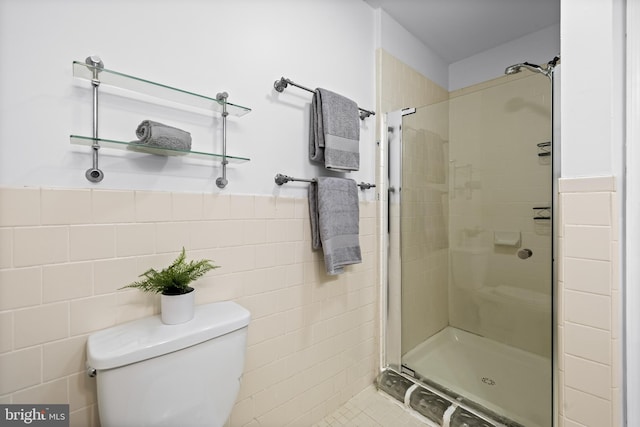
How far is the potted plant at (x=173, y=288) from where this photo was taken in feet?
2.84

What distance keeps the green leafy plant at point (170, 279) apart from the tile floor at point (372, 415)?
1.05 m

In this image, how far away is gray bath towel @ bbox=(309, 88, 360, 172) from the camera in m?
1.31

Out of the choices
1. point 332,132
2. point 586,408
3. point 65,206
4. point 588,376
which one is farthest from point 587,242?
point 65,206

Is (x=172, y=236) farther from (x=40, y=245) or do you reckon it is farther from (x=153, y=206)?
(x=40, y=245)

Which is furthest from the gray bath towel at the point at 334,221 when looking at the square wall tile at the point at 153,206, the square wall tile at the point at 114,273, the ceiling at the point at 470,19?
the ceiling at the point at 470,19

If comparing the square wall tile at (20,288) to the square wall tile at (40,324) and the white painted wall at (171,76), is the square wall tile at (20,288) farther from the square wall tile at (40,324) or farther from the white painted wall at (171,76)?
the white painted wall at (171,76)

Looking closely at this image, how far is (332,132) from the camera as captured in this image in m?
1.32

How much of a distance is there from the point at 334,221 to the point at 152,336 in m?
0.82

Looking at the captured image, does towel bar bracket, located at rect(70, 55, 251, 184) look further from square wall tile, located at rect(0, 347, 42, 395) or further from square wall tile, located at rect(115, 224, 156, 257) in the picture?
square wall tile, located at rect(0, 347, 42, 395)

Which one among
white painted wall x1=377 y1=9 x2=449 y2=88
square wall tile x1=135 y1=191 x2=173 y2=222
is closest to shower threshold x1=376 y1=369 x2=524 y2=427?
square wall tile x1=135 y1=191 x2=173 y2=222

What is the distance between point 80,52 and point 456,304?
2.20 metres

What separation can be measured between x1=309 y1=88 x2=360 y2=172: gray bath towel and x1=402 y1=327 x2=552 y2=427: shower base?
1246 millimetres

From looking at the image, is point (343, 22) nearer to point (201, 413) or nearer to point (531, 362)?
point (201, 413)

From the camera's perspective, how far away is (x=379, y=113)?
1.72m
